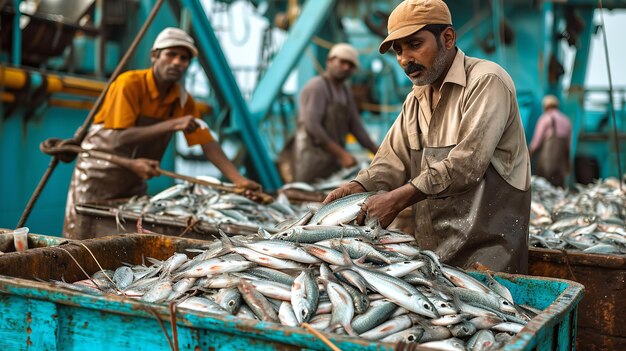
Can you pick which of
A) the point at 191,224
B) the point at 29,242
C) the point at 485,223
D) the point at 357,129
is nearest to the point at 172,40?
the point at 191,224

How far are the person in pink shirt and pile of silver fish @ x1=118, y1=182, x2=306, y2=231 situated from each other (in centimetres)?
747

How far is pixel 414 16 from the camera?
352cm

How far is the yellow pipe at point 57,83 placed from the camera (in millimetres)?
7328

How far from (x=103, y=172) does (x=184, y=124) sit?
0.84 m

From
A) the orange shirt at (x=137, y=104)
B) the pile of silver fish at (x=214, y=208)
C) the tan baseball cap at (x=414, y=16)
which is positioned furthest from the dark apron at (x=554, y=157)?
the tan baseball cap at (x=414, y=16)

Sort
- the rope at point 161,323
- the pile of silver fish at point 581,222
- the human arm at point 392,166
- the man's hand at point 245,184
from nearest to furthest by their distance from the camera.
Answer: the rope at point 161,323, the human arm at point 392,166, the pile of silver fish at point 581,222, the man's hand at point 245,184

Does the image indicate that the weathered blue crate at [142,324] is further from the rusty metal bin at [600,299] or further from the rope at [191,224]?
the rope at [191,224]

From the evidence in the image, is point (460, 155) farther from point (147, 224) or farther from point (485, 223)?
point (147, 224)

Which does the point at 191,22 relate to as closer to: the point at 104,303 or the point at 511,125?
the point at 511,125

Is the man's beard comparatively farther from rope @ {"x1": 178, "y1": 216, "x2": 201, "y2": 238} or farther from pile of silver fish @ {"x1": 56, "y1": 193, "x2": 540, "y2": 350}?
rope @ {"x1": 178, "y1": 216, "x2": 201, "y2": 238}

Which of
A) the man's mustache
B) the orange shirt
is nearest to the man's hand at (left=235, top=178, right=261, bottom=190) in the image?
the orange shirt

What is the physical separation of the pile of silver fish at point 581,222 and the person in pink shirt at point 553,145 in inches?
182

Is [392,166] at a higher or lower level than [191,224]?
higher

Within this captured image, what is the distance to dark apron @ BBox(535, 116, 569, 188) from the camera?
40.0 ft
